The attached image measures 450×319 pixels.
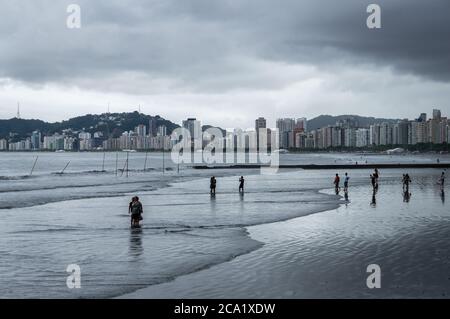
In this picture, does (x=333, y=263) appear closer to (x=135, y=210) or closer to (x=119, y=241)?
(x=119, y=241)

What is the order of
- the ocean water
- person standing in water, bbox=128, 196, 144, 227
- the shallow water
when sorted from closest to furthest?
1. the shallow water
2. the ocean water
3. person standing in water, bbox=128, 196, 144, 227

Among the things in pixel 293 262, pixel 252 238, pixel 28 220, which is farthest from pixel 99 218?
pixel 293 262

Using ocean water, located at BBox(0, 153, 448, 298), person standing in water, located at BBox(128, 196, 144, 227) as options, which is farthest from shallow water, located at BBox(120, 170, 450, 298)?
person standing in water, located at BBox(128, 196, 144, 227)

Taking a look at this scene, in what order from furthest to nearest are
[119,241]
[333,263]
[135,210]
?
[135,210] → [119,241] → [333,263]

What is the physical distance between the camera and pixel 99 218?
2578cm

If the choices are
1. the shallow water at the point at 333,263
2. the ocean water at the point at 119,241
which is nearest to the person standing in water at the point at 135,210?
the ocean water at the point at 119,241

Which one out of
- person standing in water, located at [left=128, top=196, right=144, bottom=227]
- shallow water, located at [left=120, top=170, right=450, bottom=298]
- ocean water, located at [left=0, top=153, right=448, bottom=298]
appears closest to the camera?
shallow water, located at [left=120, top=170, right=450, bottom=298]

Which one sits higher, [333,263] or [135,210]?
[135,210]

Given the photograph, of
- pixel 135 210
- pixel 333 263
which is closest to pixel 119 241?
pixel 135 210

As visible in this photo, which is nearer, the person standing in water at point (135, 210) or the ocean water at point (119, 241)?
the ocean water at point (119, 241)

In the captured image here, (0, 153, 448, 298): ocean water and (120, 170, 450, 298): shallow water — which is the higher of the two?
(120, 170, 450, 298): shallow water

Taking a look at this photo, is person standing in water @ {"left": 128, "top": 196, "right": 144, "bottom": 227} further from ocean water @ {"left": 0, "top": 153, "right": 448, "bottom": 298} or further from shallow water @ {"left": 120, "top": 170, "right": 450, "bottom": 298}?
shallow water @ {"left": 120, "top": 170, "right": 450, "bottom": 298}

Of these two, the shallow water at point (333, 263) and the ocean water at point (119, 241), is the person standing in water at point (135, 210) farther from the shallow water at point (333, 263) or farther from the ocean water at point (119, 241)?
the shallow water at point (333, 263)
